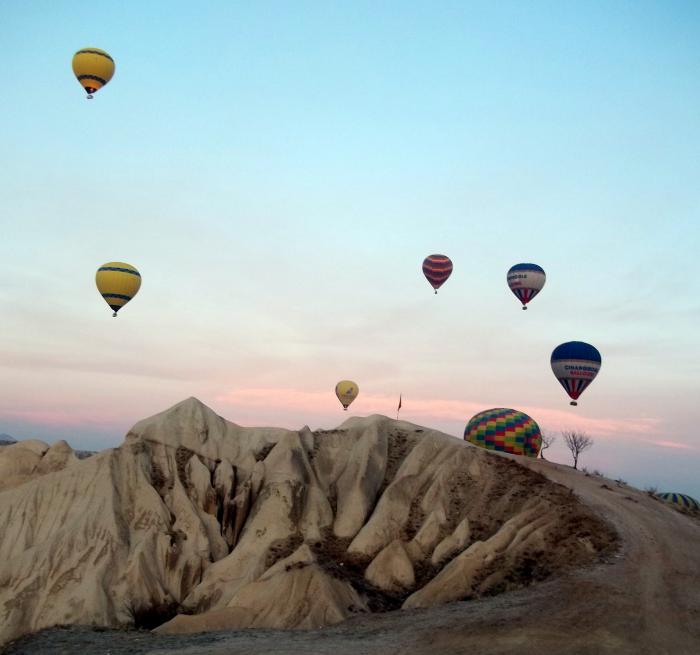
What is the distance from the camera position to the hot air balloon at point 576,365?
47.6m

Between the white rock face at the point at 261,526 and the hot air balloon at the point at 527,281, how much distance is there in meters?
15.4

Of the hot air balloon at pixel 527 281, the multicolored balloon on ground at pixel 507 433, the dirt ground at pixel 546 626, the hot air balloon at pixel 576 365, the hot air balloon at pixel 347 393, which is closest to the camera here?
the dirt ground at pixel 546 626

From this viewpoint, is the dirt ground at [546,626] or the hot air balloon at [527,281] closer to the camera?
the dirt ground at [546,626]

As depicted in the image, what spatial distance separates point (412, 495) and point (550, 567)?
13.7m

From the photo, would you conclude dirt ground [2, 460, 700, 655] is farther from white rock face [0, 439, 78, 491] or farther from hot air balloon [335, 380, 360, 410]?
hot air balloon [335, 380, 360, 410]

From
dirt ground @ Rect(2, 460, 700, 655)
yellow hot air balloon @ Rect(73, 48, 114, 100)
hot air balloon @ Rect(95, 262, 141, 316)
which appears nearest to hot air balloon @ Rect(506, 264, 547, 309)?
dirt ground @ Rect(2, 460, 700, 655)

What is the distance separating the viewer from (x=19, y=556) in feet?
123

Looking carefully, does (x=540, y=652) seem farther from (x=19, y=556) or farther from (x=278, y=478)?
(x=19, y=556)

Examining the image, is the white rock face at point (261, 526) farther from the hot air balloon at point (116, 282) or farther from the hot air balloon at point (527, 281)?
the hot air balloon at point (527, 281)

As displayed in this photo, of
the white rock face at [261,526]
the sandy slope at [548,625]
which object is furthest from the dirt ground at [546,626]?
the white rock face at [261,526]

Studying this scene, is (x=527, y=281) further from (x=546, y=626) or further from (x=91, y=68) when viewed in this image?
(x=91, y=68)

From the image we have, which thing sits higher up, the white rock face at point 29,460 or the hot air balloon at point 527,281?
the hot air balloon at point 527,281

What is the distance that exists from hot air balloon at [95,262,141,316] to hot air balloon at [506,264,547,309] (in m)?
30.3

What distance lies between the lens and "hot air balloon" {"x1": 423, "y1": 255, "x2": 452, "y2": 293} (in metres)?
60.4
